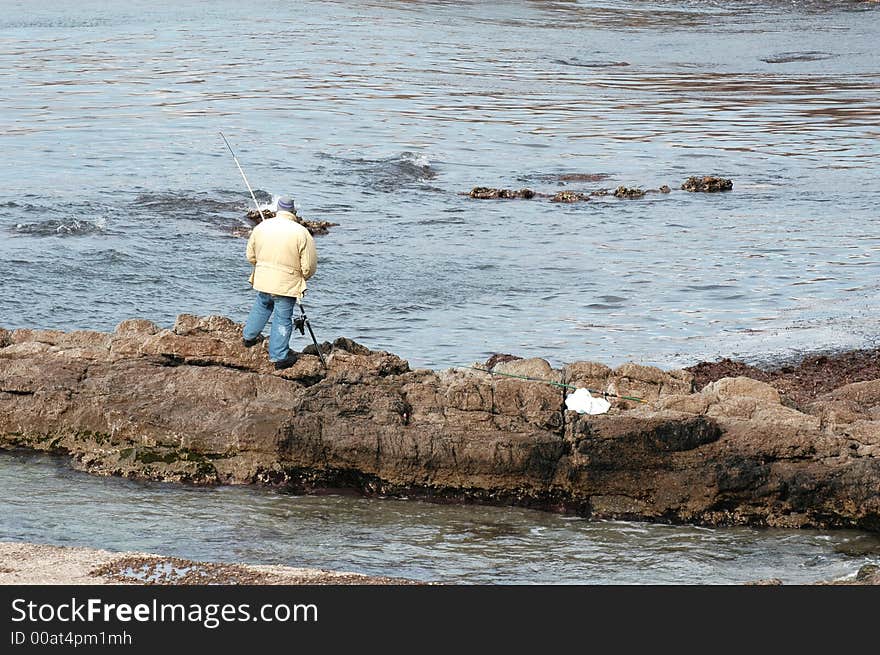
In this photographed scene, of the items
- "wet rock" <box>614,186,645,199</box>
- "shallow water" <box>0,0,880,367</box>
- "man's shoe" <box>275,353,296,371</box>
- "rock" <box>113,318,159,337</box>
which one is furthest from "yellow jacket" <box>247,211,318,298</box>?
"wet rock" <box>614,186,645,199</box>

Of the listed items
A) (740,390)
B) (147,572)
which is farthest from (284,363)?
(740,390)

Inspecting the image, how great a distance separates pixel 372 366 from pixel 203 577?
11.3ft

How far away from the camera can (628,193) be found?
25250 mm

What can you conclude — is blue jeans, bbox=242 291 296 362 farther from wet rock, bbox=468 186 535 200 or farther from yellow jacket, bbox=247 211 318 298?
wet rock, bbox=468 186 535 200

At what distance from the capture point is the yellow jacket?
36.3 feet

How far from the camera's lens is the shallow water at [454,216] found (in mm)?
10211

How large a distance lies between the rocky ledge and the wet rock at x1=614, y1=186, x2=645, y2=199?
13.6 m

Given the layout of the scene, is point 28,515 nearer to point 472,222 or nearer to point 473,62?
point 472,222

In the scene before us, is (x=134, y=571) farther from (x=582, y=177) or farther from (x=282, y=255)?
(x=582, y=177)

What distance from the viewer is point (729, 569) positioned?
30.8 ft

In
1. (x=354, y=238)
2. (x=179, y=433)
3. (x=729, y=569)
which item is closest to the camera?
(x=729, y=569)

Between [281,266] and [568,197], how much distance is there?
46.8ft

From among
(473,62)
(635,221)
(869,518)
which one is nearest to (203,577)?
(869,518)

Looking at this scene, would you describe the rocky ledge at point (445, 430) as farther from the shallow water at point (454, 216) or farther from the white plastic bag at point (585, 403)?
the shallow water at point (454, 216)
